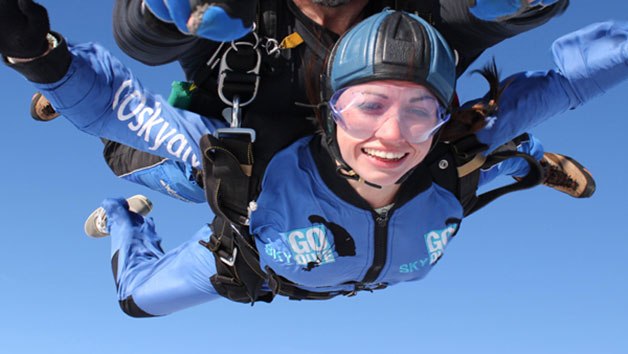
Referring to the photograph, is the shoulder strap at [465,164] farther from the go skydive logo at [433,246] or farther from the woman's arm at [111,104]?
the woman's arm at [111,104]

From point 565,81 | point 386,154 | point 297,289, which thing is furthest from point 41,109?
point 565,81

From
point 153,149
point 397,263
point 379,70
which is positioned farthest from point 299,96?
point 397,263

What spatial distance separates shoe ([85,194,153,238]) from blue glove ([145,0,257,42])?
3.35 metres

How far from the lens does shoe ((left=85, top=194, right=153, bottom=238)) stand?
5293 mm

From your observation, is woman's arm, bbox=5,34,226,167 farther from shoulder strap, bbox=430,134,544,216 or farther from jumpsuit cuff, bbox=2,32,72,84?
shoulder strap, bbox=430,134,544,216

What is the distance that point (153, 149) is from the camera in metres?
3.14

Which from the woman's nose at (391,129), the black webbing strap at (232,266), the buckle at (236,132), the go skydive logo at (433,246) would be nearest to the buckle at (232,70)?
the buckle at (236,132)

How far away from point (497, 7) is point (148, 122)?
1.64m

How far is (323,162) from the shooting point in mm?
3092

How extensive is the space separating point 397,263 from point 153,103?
1.47 metres

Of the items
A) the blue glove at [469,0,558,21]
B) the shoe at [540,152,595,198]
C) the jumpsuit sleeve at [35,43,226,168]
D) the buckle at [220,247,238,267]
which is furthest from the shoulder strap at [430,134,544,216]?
the shoe at [540,152,595,198]

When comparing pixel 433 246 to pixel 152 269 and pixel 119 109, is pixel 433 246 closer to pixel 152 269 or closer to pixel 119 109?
pixel 119 109

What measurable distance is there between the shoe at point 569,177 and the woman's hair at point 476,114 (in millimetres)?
1966

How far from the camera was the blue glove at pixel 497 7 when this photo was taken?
2.35 meters
